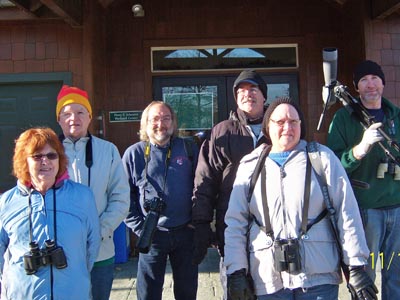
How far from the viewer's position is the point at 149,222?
124 inches

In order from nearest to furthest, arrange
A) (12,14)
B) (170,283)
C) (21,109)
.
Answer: (170,283), (12,14), (21,109)

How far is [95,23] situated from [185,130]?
1941mm

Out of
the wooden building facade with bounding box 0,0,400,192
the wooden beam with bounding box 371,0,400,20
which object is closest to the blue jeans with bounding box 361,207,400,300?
the wooden beam with bounding box 371,0,400,20

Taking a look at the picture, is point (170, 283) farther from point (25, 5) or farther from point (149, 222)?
point (25, 5)

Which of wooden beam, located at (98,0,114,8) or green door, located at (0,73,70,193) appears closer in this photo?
green door, located at (0,73,70,193)

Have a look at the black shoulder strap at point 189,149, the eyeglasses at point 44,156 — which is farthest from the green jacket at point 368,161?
the eyeglasses at point 44,156

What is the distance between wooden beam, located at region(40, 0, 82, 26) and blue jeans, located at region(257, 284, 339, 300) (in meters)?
3.79

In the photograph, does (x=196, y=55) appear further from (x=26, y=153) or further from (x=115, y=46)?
(x=26, y=153)

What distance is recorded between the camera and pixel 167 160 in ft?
11.2

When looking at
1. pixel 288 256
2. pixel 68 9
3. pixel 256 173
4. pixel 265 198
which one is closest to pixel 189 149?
pixel 256 173

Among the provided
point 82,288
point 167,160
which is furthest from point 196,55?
point 82,288

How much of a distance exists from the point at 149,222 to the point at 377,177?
169 cm

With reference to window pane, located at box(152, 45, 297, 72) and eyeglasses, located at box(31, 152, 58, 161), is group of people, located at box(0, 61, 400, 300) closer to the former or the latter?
eyeglasses, located at box(31, 152, 58, 161)

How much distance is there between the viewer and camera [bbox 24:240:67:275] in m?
2.33
